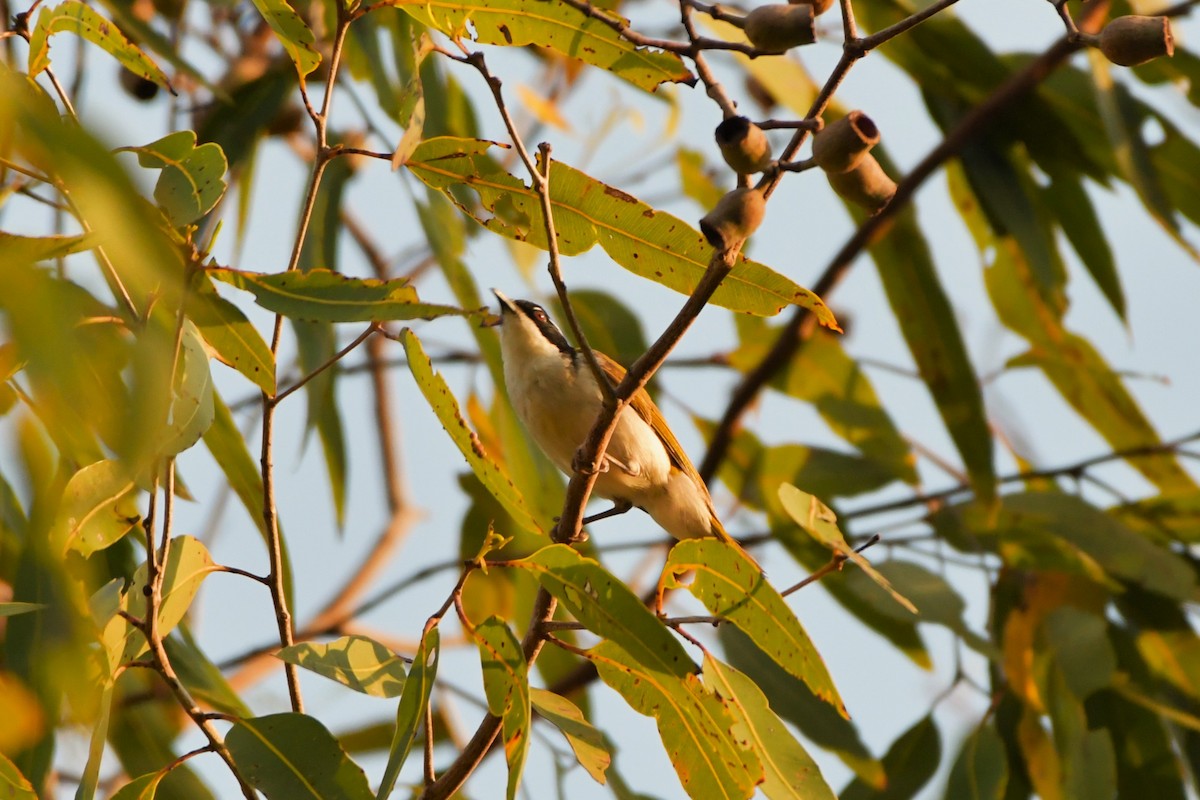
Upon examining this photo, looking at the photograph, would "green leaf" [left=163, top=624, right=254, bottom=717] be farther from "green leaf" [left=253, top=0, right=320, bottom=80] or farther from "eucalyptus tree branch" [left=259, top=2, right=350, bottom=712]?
"green leaf" [left=253, top=0, right=320, bottom=80]

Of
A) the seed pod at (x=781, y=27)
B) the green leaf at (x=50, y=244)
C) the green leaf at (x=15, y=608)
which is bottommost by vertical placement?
the green leaf at (x=15, y=608)

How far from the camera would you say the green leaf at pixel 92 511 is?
76.2 inches

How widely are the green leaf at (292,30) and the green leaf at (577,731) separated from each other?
3.26 feet

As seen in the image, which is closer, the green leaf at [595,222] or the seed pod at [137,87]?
the green leaf at [595,222]

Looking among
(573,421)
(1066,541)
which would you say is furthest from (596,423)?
(1066,541)

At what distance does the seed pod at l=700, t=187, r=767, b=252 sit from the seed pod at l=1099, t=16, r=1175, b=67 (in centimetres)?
50

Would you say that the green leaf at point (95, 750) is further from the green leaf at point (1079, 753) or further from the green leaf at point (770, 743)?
the green leaf at point (1079, 753)

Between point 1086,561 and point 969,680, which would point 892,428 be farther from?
point 969,680

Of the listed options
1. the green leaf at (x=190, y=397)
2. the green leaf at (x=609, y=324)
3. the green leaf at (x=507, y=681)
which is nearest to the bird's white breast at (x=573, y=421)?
the green leaf at (x=609, y=324)

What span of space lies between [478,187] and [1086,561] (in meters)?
2.59

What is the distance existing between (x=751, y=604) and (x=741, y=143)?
75 centimetres

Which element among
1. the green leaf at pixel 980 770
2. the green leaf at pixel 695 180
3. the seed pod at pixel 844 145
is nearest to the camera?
the seed pod at pixel 844 145

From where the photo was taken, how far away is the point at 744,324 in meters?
5.12

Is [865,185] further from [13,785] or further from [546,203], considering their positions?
[13,785]
